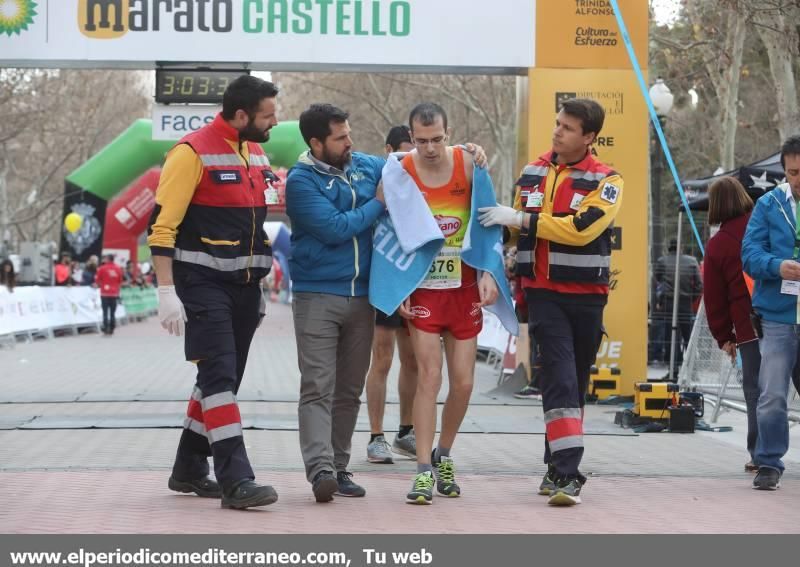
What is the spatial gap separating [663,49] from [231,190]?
30283 millimetres

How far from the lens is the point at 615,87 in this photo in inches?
582

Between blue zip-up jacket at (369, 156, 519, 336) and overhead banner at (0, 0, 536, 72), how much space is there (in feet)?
21.9

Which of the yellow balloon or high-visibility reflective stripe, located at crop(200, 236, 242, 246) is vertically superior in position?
high-visibility reflective stripe, located at crop(200, 236, 242, 246)

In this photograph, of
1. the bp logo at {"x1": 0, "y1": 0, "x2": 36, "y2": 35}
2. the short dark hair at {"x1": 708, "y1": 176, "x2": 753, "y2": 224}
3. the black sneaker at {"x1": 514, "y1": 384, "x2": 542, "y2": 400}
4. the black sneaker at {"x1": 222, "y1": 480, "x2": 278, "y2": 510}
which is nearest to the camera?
the black sneaker at {"x1": 222, "y1": 480, "x2": 278, "y2": 510}

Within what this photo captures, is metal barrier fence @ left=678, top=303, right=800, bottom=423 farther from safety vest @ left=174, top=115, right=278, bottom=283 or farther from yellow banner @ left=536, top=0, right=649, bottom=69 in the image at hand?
safety vest @ left=174, top=115, right=278, bottom=283

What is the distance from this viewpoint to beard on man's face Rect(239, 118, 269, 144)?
7.45 meters

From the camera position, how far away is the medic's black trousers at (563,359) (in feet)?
25.3

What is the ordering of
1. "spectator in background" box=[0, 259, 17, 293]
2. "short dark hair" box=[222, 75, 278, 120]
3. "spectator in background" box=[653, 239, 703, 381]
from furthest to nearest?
"spectator in background" box=[0, 259, 17, 293] < "spectator in background" box=[653, 239, 703, 381] < "short dark hair" box=[222, 75, 278, 120]

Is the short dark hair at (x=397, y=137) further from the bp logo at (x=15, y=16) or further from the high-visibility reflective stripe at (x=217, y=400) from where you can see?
the bp logo at (x=15, y=16)

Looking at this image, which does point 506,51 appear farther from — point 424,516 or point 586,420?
point 424,516

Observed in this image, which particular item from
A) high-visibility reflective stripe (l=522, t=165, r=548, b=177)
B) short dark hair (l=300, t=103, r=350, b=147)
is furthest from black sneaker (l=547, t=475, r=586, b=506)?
short dark hair (l=300, t=103, r=350, b=147)

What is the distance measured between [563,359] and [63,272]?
2724 cm

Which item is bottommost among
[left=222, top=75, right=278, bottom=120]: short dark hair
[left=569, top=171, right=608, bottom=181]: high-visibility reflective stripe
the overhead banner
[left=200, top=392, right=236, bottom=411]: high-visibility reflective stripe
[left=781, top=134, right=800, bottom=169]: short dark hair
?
[left=200, top=392, right=236, bottom=411]: high-visibility reflective stripe
